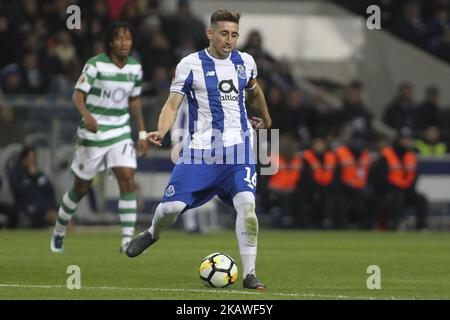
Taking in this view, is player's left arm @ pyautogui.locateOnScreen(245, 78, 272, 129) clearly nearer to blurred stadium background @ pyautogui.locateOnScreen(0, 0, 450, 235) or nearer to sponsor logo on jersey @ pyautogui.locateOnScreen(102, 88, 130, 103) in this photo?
sponsor logo on jersey @ pyautogui.locateOnScreen(102, 88, 130, 103)

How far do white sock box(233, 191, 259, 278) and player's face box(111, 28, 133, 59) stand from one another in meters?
4.51

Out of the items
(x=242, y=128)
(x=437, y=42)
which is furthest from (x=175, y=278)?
(x=437, y=42)

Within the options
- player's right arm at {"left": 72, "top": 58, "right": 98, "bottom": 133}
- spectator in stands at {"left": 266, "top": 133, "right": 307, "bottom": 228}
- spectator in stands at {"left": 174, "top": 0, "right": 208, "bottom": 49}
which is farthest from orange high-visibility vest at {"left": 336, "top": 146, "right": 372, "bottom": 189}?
player's right arm at {"left": 72, "top": 58, "right": 98, "bottom": 133}

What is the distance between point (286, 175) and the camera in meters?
23.8

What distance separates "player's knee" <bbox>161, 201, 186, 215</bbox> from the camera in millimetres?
11359

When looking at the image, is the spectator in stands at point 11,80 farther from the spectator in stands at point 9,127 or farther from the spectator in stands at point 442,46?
the spectator in stands at point 442,46

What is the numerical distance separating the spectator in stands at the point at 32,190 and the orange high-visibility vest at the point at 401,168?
6048 mm

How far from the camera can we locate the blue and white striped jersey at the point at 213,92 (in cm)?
1134

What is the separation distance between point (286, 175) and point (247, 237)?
12928 mm

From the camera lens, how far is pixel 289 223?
23.9 meters

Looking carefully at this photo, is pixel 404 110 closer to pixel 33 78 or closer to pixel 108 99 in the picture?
pixel 33 78

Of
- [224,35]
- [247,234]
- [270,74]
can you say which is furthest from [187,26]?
[247,234]
